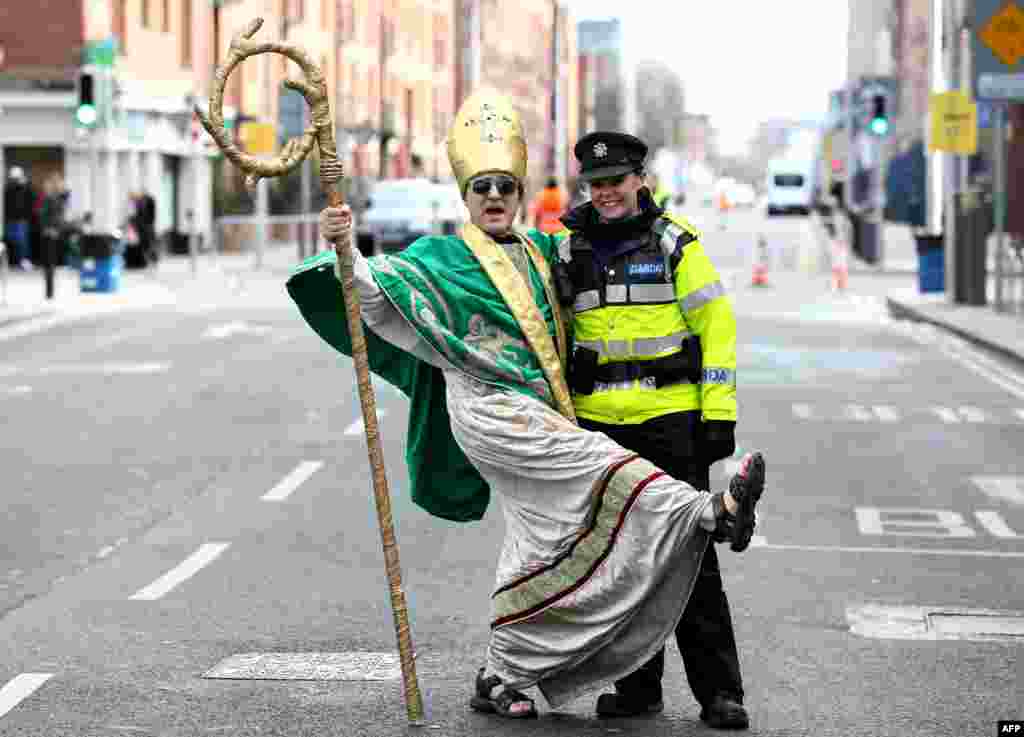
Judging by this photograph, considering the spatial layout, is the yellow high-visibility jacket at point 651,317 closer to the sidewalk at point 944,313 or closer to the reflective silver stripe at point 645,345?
the reflective silver stripe at point 645,345

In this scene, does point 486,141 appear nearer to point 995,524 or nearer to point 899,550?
point 899,550

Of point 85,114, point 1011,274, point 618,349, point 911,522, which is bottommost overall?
point 911,522

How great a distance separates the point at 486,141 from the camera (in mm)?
7355

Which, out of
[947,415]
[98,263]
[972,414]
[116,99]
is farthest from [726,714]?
[116,99]

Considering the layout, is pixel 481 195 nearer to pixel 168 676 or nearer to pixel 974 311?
pixel 168 676

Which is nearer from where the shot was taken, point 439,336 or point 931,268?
point 439,336

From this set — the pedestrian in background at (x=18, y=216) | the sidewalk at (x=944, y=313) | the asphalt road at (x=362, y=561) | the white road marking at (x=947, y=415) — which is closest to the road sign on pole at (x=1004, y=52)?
the sidewalk at (x=944, y=313)

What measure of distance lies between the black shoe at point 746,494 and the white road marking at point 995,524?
5521mm

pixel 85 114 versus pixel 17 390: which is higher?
pixel 85 114

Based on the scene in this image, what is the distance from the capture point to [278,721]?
7371 millimetres

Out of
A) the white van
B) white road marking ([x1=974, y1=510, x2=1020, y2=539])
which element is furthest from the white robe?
the white van

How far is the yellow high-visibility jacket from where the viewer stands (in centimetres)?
727

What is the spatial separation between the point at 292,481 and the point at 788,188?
9777 centimetres

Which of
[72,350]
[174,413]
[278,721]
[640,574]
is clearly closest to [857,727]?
[640,574]
